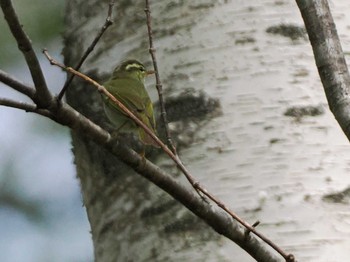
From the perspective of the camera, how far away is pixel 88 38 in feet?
7.48

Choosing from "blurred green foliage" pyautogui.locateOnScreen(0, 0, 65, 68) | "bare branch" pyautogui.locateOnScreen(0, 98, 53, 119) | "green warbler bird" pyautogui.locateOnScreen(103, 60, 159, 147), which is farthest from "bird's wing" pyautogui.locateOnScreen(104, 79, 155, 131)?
"blurred green foliage" pyautogui.locateOnScreen(0, 0, 65, 68)

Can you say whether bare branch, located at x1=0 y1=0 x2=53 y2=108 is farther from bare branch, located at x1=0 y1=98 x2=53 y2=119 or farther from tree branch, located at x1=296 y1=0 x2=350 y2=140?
tree branch, located at x1=296 y1=0 x2=350 y2=140

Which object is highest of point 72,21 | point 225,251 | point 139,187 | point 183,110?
point 72,21

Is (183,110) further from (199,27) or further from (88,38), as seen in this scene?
(88,38)

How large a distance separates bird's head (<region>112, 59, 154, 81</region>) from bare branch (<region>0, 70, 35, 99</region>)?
74 cm

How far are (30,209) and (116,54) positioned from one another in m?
2.55

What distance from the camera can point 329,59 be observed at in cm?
142

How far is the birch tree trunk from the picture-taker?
182cm

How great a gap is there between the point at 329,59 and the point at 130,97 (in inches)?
31.7

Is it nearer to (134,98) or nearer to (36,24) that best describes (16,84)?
(134,98)

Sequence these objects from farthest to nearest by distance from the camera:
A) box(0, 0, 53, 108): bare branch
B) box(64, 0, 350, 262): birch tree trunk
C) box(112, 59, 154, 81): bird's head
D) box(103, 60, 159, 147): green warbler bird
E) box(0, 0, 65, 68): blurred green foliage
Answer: box(0, 0, 65, 68): blurred green foliage → box(112, 59, 154, 81): bird's head → box(103, 60, 159, 147): green warbler bird → box(64, 0, 350, 262): birch tree trunk → box(0, 0, 53, 108): bare branch

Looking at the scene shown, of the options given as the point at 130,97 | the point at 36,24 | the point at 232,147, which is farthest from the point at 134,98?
the point at 36,24

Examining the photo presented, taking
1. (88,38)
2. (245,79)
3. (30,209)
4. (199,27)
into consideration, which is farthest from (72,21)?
(30,209)

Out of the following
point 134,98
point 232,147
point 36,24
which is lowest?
point 232,147
